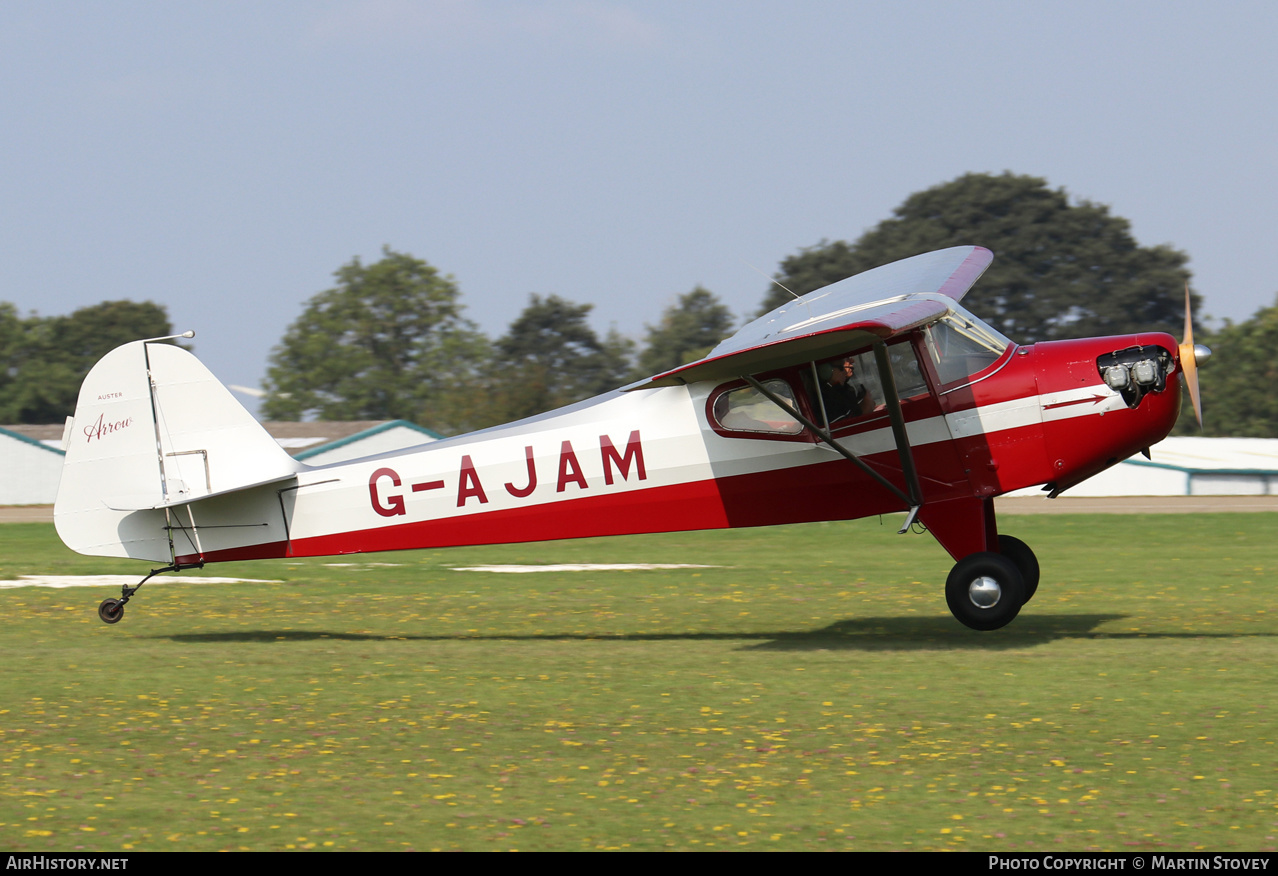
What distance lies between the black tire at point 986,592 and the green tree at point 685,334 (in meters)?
77.3

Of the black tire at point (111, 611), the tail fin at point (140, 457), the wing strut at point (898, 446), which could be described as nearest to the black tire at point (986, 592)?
the wing strut at point (898, 446)

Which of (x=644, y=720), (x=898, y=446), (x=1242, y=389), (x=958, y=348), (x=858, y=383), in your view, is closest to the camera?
(x=644, y=720)

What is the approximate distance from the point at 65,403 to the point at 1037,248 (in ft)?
196

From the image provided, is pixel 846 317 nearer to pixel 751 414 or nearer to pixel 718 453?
pixel 751 414

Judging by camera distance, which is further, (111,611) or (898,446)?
(111,611)

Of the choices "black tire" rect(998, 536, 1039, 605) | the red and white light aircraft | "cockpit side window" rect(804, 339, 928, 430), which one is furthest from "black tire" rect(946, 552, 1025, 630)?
"cockpit side window" rect(804, 339, 928, 430)

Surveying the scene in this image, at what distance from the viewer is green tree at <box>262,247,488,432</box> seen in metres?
92.2

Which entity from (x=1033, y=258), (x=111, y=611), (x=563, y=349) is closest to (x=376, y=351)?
(x=563, y=349)

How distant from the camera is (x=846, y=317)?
11352 millimetres

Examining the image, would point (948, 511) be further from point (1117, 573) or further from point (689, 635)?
point (1117, 573)

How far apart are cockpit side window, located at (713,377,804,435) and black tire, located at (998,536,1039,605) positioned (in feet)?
8.31

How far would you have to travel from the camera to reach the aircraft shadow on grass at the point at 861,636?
11.6 metres

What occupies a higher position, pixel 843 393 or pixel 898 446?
pixel 843 393

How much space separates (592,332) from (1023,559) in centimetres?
8027
